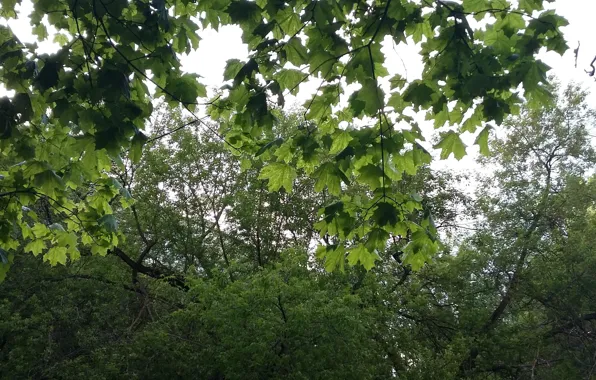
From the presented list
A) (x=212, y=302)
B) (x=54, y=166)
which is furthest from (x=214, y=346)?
(x=54, y=166)

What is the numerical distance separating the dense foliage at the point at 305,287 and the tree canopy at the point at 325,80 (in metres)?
2.72

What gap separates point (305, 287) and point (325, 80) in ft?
20.0

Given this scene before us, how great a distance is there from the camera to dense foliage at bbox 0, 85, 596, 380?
8.07 metres

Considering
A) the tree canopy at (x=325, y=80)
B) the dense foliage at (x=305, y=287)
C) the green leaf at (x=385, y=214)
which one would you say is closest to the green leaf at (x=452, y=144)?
the tree canopy at (x=325, y=80)

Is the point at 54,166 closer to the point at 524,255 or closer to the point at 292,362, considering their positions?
the point at 292,362

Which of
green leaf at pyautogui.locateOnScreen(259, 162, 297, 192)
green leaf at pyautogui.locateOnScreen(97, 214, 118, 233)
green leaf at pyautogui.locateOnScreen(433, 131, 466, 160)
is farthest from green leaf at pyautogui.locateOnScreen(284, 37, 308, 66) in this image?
green leaf at pyautogui.locateOnScreen(97, 214, 118, 233)

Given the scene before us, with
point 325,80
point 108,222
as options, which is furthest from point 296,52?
point 108,222

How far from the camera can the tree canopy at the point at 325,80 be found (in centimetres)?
240

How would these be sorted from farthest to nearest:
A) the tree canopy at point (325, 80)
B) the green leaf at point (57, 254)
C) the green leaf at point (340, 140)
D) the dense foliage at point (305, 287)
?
the dense foliage at point (305, 287) < the green leaf at point (57, 254) < the green leaf at point (340, 140) < the tree canopy at point (325, 80)

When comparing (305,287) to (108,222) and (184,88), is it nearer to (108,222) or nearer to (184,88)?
(108,222)

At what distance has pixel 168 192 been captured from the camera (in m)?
13.8

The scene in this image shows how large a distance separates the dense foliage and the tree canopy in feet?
8.92

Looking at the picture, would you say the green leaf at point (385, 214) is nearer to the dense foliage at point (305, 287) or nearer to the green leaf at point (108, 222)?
the green leaf at point (108, 222)

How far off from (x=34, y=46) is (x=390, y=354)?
7.95 metres
